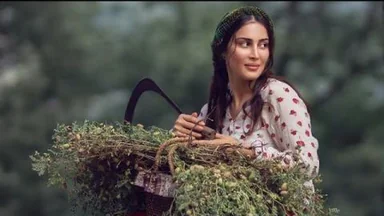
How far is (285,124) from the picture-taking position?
2.49 meters

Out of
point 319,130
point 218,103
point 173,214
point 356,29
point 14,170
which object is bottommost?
point 173,214

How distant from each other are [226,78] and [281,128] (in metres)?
0.30

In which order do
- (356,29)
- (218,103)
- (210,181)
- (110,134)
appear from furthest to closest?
(356,29)
(218,103)
(110,134)
(210,181)

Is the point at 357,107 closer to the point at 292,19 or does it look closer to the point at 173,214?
the point at 292,19

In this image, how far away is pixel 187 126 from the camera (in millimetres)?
2430

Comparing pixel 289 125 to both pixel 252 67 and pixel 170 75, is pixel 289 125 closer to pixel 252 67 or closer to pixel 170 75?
pixel 252 67

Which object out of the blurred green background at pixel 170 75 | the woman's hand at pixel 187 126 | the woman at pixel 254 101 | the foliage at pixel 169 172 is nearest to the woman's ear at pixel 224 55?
the woman at pixel 254 101

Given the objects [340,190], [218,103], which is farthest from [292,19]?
[218,103]

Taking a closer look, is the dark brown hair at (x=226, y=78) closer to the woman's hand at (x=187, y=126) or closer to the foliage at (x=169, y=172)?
the woman's hand at (x=187, y=126)

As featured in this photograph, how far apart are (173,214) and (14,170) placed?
8237 mm

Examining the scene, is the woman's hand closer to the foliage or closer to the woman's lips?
the foliage

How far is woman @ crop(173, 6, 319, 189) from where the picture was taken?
246cm

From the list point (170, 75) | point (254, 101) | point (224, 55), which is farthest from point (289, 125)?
point (170, 75)

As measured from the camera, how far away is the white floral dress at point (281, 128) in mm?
2422
